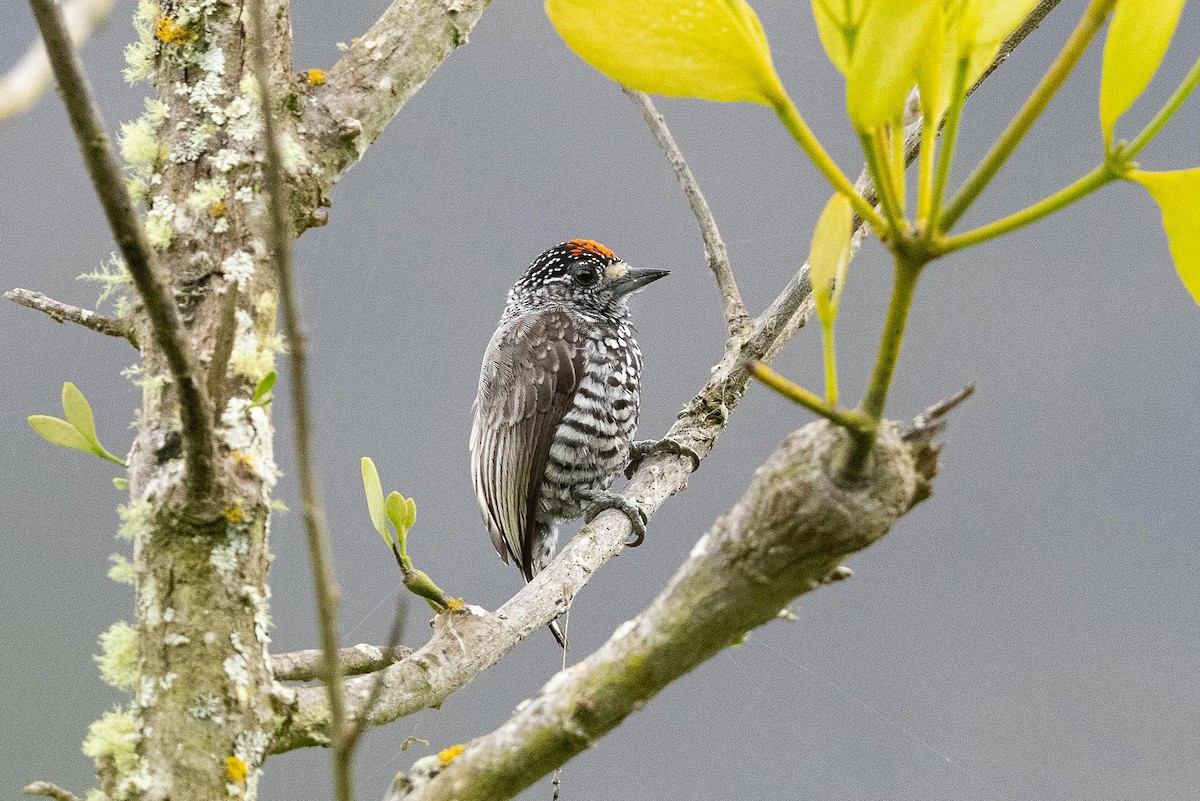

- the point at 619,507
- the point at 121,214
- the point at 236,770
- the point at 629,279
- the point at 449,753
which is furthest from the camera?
the point at 629,279

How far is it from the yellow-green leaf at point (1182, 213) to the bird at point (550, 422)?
2.35 m

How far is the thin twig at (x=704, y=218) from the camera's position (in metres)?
2.47

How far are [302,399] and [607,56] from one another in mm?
286

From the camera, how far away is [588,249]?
3.68 m

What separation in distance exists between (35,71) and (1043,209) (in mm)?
847

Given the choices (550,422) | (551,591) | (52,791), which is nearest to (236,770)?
(52,791)

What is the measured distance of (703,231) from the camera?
2506 millimetres

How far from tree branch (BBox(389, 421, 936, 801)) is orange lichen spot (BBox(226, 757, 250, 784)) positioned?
1.15ft

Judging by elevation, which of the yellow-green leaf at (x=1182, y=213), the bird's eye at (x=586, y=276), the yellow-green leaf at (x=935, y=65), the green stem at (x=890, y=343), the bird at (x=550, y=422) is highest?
the bird's eye at (x=586, y=276)

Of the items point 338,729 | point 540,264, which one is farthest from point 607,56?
point 540,264

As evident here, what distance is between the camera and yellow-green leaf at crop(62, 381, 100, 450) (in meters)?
1.31

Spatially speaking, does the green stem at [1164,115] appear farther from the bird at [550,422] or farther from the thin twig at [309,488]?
A: the bird at [550,422]

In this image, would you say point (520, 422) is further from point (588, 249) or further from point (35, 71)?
point (35, 71)

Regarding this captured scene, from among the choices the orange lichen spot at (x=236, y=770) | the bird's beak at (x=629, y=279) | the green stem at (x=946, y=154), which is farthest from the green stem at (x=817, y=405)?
the bird's beak at (x=629, y=279)
